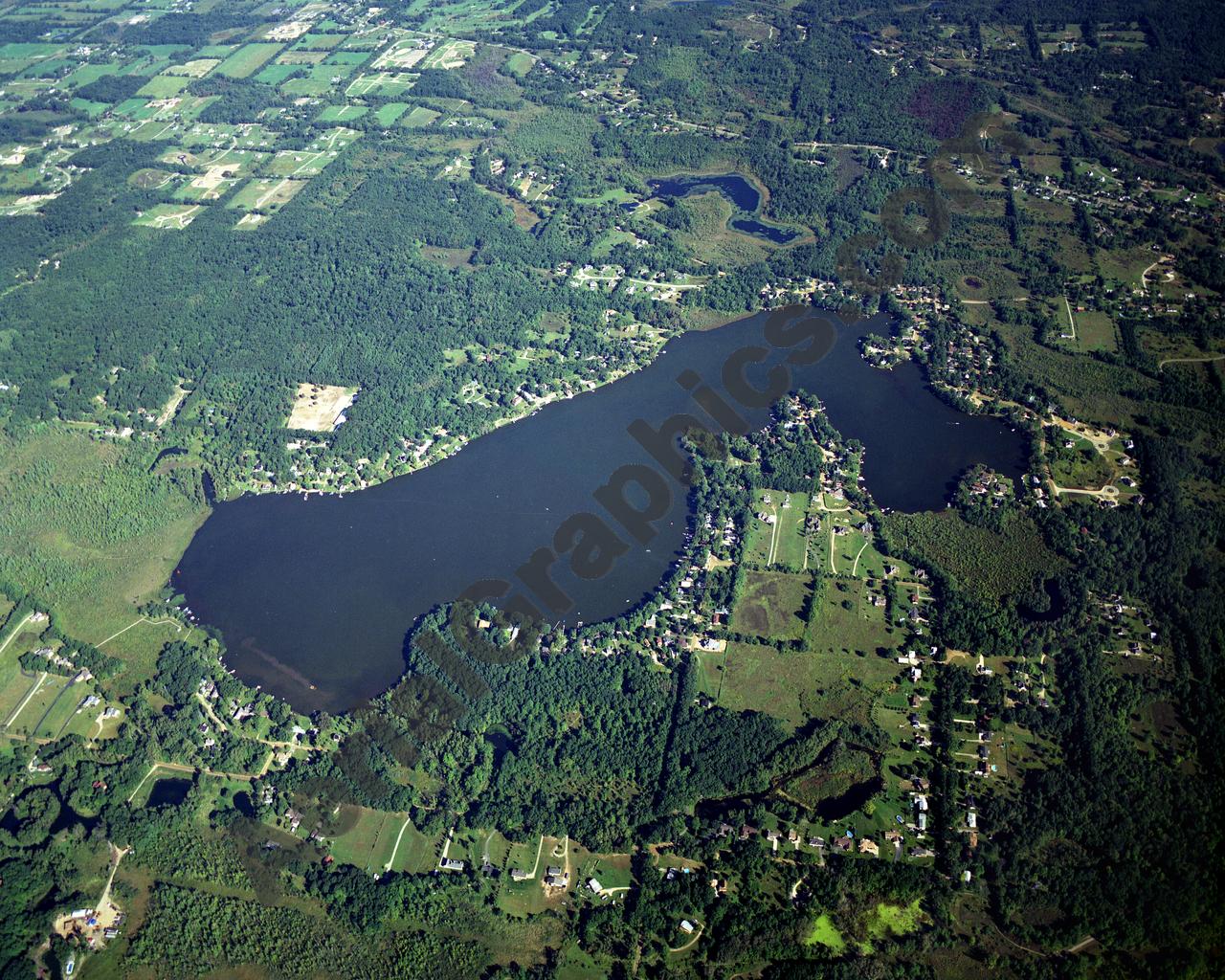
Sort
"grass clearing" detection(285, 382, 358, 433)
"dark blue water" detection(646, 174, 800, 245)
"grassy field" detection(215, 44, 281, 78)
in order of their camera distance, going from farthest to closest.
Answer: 1. "grassy field" detection(215, 44, 281, 78)
2. "dark blue water" detection(646, 174, 800, 245)
3. "grass clearing" detection(285, 382, 358, 433)

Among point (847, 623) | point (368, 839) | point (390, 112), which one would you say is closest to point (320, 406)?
point (368, 839)

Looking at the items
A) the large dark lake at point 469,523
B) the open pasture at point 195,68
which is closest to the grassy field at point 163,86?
the open pasture at point 195,68

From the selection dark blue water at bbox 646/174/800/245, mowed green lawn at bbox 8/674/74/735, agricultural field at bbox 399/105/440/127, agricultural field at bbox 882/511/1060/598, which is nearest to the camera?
mowed green lawn at bbox 8/674/74/735

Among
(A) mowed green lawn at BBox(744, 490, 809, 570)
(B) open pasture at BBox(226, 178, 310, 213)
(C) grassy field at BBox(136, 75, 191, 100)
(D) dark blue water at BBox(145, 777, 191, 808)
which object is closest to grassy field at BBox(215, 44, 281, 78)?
(C) grassy field at BBox(136, 75, 191, 100)

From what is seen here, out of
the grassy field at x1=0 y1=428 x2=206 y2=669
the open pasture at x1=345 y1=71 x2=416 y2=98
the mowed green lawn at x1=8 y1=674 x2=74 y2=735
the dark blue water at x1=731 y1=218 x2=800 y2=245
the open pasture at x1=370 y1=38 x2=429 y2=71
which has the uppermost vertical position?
the open pasture at x1=370 y1=38 x2=429 y2=71

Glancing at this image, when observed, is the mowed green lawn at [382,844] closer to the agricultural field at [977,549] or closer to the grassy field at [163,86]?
the agricultural field at [977,549]

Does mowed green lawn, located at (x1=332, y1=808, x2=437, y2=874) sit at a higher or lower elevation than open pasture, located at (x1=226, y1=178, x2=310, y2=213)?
lower

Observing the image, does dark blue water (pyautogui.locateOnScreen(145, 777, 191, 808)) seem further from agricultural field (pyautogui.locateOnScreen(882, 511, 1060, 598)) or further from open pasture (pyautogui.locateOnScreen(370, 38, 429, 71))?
open pasture (pyautogui.locateOnScreen(370, 38, 429, 71))
